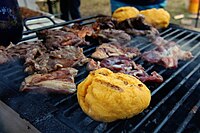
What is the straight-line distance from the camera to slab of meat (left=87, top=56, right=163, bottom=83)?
1921 mm

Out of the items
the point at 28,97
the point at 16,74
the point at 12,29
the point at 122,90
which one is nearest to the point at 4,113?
the point at 28,97

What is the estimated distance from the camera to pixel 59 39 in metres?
2.51

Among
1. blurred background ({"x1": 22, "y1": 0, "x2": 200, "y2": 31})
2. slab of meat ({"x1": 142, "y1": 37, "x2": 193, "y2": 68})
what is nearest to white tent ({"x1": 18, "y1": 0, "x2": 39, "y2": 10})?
blurred background ({"x1": 22, "y1": 0, "x2": 200, "y2": 31})

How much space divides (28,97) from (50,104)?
0.60 ft

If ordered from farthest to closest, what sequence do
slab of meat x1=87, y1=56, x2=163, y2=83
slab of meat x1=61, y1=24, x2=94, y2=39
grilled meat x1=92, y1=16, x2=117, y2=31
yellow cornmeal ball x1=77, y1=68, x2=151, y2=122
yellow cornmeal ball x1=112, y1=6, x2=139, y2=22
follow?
yellow cornmeal ball x1=112, y1=6, x2=139, y2=22, grilled meat x1=92, y1=16, x2=117, y2=31, slab of meat x1=61, y1=24, x2=94, y2=39, slab of meat x1=87, y1=56, x2=163, y2=83, yellow cornmeal ball x1=77, y1=68, x2=151, y2=122

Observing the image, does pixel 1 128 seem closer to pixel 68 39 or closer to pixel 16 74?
pixel 16 74

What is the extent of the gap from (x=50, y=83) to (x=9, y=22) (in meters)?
1.02

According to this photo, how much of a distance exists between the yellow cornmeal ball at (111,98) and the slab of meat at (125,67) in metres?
0.39

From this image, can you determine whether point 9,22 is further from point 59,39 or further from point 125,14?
point 125,14

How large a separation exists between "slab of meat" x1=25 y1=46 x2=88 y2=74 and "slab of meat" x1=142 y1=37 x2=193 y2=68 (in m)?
0.61

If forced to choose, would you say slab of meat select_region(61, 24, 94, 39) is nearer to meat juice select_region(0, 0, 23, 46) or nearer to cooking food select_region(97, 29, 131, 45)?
cooking food select_region(97, 29, 131, 45)

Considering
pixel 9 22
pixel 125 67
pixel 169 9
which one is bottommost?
pixel 169 9

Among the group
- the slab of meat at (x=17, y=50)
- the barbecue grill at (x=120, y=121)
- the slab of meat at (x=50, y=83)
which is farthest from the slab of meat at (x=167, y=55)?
the slab of meat at (x=17, y=50)

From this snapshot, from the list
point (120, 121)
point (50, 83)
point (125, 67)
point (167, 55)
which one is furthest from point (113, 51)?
point (120, 121)
